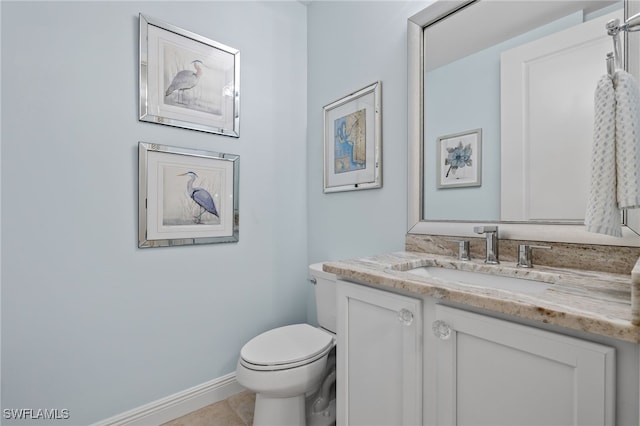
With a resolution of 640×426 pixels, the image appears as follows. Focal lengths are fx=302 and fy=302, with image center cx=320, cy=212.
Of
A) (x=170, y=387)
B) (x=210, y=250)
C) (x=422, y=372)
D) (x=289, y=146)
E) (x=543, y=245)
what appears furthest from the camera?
(x=289, y=146)

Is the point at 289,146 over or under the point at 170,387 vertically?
over

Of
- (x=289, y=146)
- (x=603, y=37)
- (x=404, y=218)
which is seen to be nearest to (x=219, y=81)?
(x=289, y=146)

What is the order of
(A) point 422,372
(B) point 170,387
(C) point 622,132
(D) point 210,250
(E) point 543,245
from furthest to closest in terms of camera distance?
(D) point 210,250 → (B) point 170,387 → (E) point 543,245 → (A) point 422,372 → (C) point 622,132

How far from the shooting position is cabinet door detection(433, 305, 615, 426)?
1.88 feet

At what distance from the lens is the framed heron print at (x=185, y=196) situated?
1460 mm

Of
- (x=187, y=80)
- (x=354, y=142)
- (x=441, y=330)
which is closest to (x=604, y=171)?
(x=441, y=330)

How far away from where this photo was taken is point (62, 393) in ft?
4.16

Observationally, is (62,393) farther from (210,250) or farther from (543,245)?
(543,245)

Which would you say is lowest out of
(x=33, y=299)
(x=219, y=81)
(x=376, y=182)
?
(x=33, y=299)

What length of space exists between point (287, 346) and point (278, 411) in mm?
Answer: 263

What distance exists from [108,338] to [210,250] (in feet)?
1.93

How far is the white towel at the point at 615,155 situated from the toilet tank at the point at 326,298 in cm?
110

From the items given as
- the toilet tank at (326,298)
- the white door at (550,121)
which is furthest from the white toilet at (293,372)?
the white door at (550,121)

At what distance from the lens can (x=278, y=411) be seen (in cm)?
133
